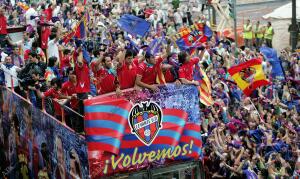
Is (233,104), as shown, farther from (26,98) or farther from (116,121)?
(116,121)

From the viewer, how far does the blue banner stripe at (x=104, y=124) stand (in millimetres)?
12922

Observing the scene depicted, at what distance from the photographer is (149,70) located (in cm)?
1415

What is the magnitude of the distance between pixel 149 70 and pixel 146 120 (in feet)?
3.93

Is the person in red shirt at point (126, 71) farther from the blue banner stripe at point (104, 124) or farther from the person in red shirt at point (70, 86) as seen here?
the person in red shirt at point (70, 86)

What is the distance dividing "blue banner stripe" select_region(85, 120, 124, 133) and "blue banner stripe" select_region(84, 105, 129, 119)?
0.57 feet

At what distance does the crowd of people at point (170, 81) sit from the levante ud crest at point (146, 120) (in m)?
0.36

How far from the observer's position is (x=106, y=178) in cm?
1302

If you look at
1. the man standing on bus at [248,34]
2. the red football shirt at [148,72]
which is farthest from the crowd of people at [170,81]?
the man standing on bus at [248,34]

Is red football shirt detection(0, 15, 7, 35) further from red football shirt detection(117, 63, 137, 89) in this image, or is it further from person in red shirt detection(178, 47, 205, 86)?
red football shirt detection(117, 63, 137, 89)

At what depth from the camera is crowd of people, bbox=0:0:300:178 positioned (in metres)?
14.6

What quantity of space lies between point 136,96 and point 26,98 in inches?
168

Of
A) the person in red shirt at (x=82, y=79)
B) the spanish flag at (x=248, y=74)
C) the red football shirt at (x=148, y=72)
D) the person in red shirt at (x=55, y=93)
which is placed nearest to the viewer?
the red football shirt at (x=148, y=72)

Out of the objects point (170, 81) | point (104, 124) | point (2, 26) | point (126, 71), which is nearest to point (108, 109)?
point (104, 124)

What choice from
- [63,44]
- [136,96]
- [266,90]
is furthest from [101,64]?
[266,90]
